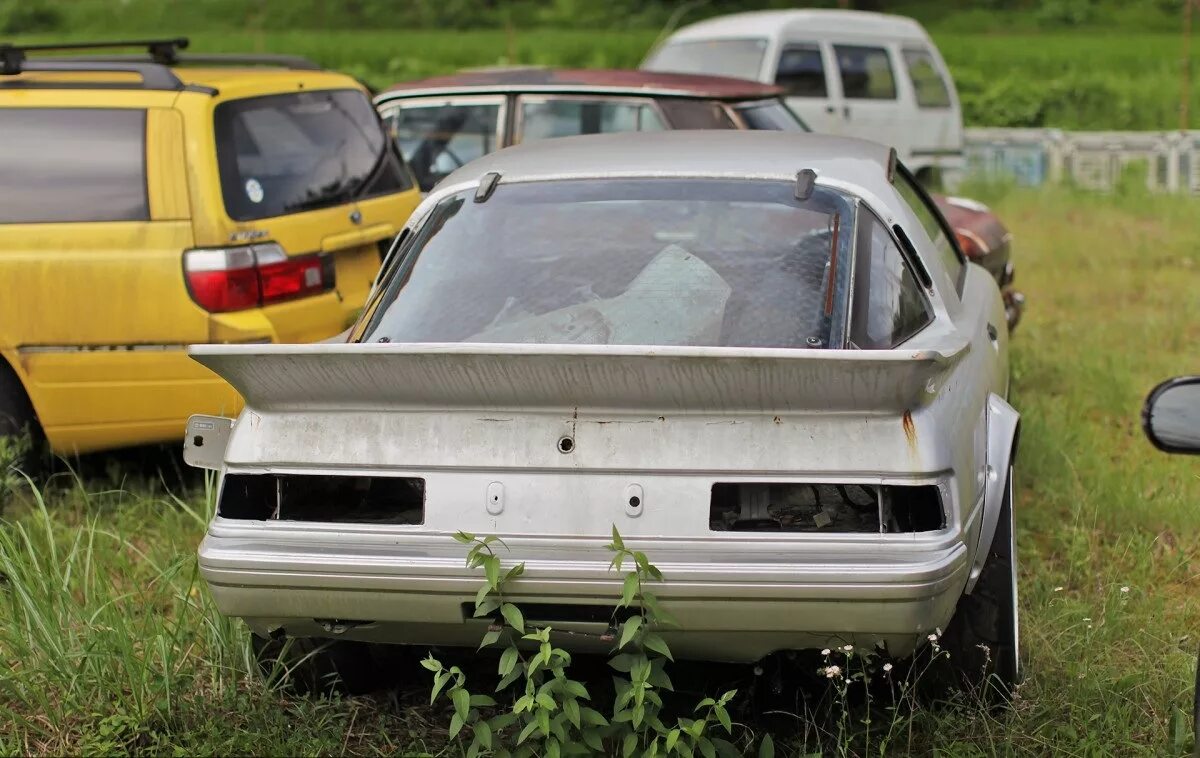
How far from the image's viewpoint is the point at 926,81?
584 inches

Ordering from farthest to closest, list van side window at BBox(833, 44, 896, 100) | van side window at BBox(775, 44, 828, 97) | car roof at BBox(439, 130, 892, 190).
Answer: van side window at BBox(833, 44, 896, 100) < van side window at BBox(775, 44, 828, 97) < car roof at BBox(439, 130, 892, 190)

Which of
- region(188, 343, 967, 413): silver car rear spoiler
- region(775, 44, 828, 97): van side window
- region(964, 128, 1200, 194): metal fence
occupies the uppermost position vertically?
region(188, 343, 967, 413): silver car rear spoiler

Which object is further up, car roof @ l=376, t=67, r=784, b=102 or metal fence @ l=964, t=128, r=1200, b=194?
car roof @ l=376, t=67, r=784, b=102

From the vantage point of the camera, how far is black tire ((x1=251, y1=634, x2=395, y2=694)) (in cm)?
404

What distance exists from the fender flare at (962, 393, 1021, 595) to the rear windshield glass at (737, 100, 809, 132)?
4661mm

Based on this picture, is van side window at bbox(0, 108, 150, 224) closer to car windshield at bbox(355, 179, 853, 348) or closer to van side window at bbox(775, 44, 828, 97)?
car windshield at bbox(355, 179, 853, 348)

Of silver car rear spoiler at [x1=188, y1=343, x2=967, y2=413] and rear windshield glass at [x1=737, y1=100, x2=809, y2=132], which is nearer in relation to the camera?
silver car rear spoiler at [x1=188, y1=343, x2=967, y2=413]

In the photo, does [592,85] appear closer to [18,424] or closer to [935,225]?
[935,225]

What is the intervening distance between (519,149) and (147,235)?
5.41 ft

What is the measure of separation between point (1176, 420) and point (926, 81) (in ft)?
41.9

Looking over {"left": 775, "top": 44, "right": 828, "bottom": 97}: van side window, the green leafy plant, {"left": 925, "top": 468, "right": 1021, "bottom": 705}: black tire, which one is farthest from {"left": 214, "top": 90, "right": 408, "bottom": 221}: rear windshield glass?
{"left": 775, "top": 44, "right": 828, "bottom": 97}: van side window

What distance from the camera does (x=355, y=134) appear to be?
672cm

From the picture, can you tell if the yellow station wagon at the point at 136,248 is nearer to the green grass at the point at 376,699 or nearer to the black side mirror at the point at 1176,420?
the green grass at the point at 376,699

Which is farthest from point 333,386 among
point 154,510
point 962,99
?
point 962,99
